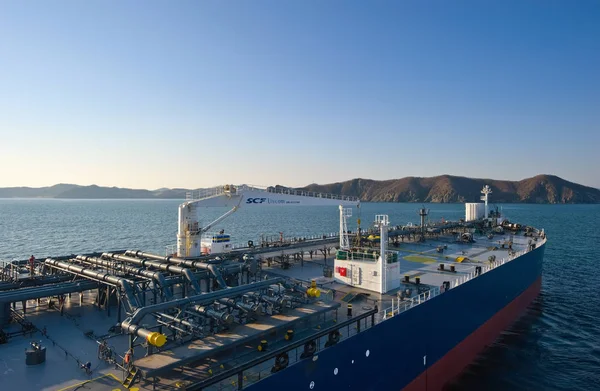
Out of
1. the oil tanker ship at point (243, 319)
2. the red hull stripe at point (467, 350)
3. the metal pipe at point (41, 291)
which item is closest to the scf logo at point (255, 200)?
the oil tanker ship at point (243, 319)

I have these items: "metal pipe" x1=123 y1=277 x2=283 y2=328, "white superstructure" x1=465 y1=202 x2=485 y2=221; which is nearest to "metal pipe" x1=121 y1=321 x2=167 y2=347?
"metal pipe" x1=123 y1=277 x2=283 y2=328

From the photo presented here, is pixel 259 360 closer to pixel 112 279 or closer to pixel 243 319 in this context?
pixel 243 319

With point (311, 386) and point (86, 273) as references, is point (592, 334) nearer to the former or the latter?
point (311, 386)

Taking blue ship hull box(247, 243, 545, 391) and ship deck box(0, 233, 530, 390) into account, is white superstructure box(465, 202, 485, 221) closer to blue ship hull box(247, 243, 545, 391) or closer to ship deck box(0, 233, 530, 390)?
blue ship hull box(247, 243, 545, 391)

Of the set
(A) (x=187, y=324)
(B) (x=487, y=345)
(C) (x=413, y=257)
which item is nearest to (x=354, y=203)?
(C) (x=413, y=257)

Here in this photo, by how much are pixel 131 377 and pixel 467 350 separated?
2589 centimetres

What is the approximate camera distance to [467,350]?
28.9 meters

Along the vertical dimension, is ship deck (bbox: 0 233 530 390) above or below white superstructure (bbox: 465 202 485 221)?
below

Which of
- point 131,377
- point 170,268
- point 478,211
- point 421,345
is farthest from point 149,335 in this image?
point 478,211

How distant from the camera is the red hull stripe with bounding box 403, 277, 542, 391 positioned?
937 inches

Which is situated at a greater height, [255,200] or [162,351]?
[255,200]

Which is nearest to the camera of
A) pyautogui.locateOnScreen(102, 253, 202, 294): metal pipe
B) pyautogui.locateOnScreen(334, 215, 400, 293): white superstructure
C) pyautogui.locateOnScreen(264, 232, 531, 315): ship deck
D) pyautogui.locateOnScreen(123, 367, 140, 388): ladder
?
pyautogui.locateOnScreen(123, 367, 140, 388): ladder

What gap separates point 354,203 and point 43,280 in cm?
2347

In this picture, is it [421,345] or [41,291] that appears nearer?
[41,291]
